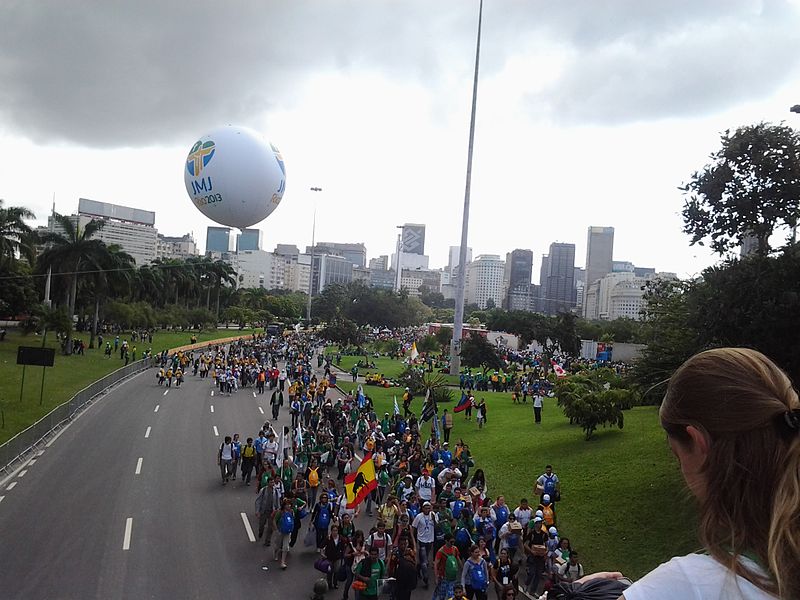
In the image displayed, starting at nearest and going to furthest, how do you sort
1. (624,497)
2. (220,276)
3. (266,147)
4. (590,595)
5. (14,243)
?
(590,595), (624,497), (266,147), (14,243), (220,276)

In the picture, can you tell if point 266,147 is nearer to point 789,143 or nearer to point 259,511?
point 259,511

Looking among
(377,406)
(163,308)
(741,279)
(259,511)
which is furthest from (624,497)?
(163,308)

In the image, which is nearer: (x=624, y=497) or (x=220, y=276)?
(x=624, y=497)

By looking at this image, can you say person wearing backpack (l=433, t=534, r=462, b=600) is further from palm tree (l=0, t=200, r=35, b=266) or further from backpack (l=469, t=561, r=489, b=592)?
palm tree (l=0, t=200, r=35, b=266)

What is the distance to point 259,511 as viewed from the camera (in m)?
13.6

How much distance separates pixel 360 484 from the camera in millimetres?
13617

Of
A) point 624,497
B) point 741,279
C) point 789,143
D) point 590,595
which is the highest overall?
point 789,143

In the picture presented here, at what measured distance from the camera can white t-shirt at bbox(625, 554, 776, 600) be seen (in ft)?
3.93

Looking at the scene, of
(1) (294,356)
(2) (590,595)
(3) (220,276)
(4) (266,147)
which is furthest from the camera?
(3) (220,276)

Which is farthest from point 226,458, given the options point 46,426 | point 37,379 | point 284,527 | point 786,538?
point 37,379

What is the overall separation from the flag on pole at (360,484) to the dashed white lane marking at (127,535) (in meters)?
4.77

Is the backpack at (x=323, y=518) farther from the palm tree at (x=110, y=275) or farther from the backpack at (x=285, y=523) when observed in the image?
the palm tree at (x=110, y=275)

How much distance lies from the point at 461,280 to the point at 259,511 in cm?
3222

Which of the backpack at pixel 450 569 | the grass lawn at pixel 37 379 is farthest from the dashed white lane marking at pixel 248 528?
the grass lawn at pixel 37 379
